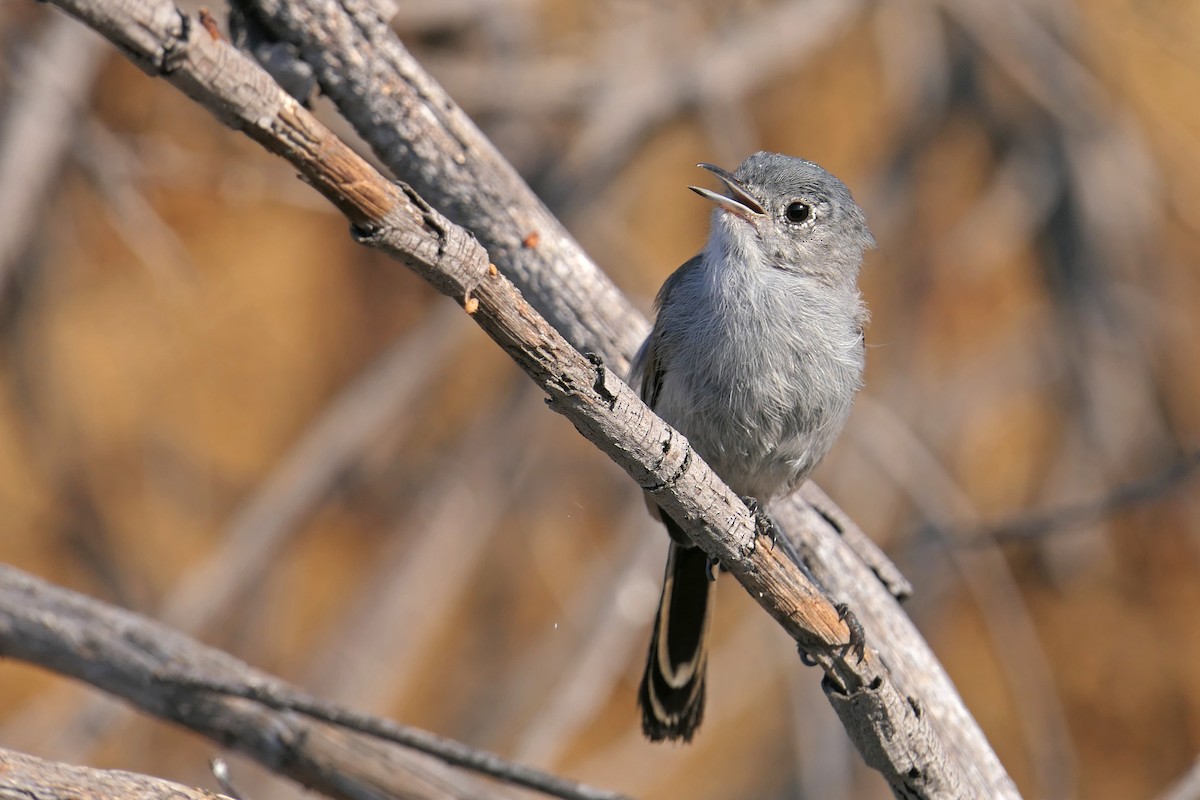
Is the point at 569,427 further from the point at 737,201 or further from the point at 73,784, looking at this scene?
the point at 73,784

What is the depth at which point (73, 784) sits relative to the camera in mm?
1758

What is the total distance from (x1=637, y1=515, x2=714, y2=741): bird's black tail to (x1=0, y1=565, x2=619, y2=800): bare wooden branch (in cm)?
51

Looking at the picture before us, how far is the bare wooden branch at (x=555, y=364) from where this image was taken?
1.62 metres

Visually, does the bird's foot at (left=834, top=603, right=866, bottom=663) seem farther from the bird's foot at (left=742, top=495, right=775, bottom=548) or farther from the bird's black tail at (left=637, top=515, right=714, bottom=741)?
the bird's black tail at (left=637, top=515, right=714, bottom=741)

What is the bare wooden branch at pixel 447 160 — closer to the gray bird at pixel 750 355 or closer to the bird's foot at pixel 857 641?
the gray bird at pixel 750 355

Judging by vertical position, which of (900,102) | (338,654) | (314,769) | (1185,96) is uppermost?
(1185,96)

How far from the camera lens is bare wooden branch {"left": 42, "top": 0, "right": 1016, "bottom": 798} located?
1.62 metres

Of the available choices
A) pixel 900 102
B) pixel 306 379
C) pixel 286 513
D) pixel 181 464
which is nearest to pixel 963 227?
pixel 900 102

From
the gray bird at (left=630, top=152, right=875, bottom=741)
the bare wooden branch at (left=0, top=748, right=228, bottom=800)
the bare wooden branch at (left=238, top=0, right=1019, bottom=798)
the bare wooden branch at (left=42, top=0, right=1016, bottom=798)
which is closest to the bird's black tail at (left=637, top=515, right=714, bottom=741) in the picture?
the gray bird at (left=630, top=152, right=875, bottom=741)

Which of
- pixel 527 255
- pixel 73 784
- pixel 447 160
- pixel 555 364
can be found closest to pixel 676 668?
pixel 527 255

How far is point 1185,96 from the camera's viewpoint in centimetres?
672

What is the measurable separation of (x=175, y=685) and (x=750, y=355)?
1.39 meters

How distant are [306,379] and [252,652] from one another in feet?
6.28

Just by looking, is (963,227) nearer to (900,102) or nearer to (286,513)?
(900,102)
